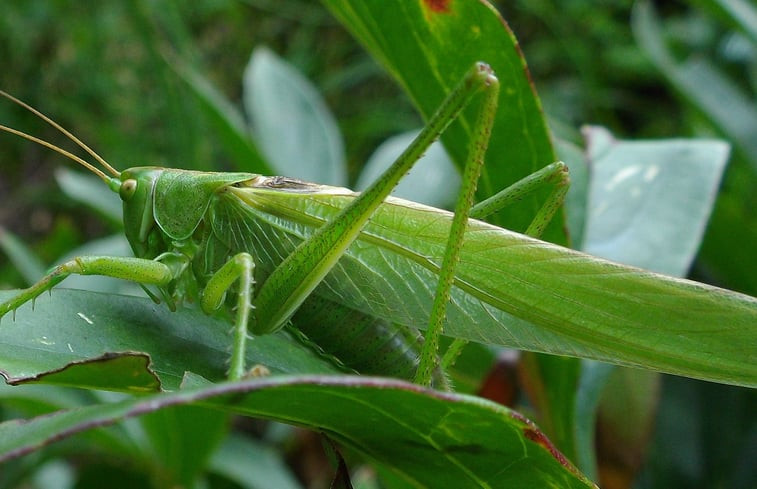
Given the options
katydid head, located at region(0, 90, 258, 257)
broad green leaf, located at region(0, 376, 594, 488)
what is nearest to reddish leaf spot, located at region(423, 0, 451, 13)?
katydid head, located at region(0, 90, 258, 257)

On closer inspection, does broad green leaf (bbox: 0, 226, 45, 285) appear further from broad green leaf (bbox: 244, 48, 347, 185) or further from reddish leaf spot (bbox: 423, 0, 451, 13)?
reddish leaf spot (bbox: 423, 0, 451, 13)

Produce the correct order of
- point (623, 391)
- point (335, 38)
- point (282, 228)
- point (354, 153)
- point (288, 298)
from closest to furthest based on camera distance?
point (288, 298) < point (282, 228) < point (623, 391) < point (354, 153) < point (335, 38)

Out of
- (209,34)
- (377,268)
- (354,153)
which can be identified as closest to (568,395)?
(377,268)

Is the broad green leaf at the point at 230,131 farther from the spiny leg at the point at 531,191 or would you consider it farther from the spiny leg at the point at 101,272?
the spiny leg at the point at 531,191

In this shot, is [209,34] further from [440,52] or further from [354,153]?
[440,52]

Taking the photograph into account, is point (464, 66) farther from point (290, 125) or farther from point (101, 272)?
point (290, 125)

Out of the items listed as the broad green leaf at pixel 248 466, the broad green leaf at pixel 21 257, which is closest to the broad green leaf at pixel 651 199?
the broad green leaf at pixel 248 466
